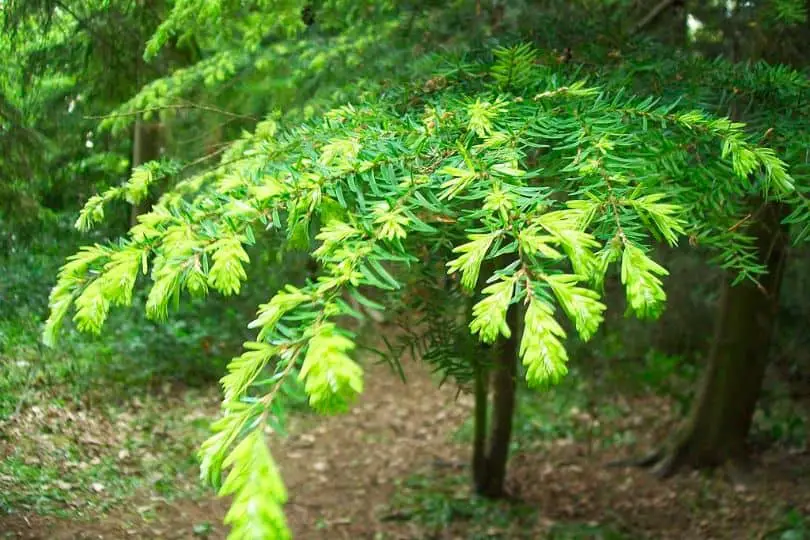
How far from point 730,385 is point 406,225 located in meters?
5.39

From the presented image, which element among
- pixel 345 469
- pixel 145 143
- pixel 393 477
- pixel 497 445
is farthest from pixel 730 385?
pixel 145 143

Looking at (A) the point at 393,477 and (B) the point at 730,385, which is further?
(A) the point at 393,477

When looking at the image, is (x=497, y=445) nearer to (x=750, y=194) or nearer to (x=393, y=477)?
(x=393, y=477)

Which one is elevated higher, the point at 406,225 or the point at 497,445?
the point at 406,225

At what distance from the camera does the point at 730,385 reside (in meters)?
5.68

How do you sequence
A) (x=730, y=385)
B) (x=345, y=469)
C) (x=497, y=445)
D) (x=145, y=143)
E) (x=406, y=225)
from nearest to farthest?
(x=406, y=225) < (x=145, y=143) < (x=497, y=445) < (x=730, y=385) < (x=345, y=469)

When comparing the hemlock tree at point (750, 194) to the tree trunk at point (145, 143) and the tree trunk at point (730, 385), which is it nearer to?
the tree trunk at point (730, 385)

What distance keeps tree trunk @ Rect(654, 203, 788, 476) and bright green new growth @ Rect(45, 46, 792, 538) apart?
429 centimetres

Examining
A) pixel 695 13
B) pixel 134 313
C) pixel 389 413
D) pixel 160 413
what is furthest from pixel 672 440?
pixel 134 313

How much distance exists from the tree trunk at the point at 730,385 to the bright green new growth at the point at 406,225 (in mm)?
4290

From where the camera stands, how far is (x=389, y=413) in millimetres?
7477

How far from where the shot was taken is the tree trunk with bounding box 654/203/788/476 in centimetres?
553

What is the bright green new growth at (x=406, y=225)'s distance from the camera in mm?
931

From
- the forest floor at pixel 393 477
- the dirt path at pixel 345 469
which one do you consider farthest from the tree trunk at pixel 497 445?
the dirt path at pixel 345 469
